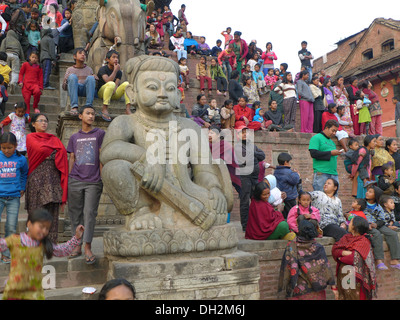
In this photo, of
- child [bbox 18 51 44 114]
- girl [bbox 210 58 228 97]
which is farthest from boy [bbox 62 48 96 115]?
girl [bbox 210 58 228 97]

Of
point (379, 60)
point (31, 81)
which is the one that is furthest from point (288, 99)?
point (379, 60)

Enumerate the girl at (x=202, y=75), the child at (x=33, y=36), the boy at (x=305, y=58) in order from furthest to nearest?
the boy at (x=305, y=58) → the girl at (x=202, y=75) → the child at (x=33, y=36)

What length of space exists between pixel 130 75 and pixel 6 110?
5262mm

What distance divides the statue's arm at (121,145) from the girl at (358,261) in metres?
2.81

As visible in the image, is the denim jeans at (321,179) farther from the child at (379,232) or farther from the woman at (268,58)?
the woman at (268,58)

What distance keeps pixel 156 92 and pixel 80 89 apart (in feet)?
9.25

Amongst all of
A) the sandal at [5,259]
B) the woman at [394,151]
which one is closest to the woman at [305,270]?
the sandal at [5,259]

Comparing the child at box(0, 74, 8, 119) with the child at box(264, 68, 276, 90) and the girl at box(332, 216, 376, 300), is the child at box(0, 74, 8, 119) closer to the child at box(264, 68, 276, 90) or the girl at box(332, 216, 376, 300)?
the girl at box(332, 216, 376, 300)

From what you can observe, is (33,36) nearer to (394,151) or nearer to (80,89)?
(80,89)

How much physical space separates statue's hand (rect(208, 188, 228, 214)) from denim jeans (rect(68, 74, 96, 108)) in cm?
315

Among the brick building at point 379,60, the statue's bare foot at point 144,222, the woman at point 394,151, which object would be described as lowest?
the statue's bare foot at point 144,222

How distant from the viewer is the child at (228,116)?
9.44 metres

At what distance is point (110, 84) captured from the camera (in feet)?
21.2

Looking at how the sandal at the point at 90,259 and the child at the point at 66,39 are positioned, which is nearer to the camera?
the sandal at the point at 90,259
